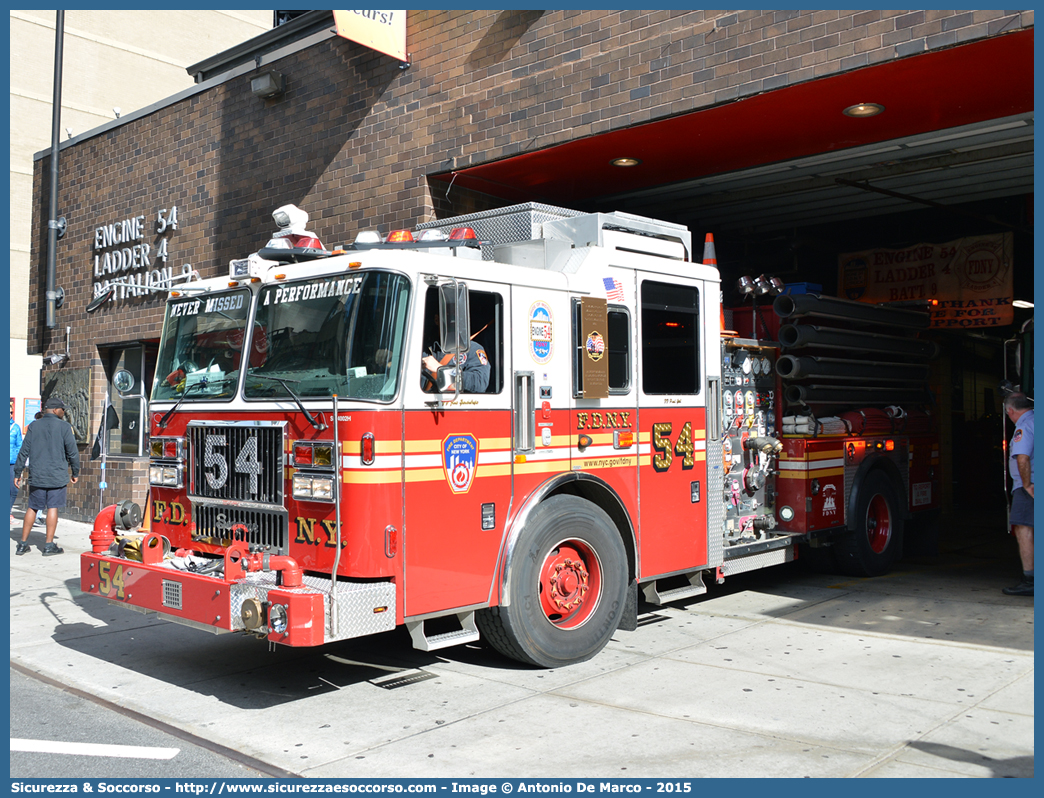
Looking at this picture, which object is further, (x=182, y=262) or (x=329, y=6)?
(x=182, y=262)

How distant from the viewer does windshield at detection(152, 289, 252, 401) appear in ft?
21.0

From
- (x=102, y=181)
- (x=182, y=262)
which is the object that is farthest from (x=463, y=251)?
(x=102, y=181)

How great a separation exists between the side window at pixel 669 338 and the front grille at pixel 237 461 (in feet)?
9.20

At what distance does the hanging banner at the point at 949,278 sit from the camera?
12.2 metres

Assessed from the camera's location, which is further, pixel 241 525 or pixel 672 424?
pixel 672 424

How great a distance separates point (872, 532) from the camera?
400 inches

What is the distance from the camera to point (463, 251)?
680cm

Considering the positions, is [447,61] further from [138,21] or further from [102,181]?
[138,21]

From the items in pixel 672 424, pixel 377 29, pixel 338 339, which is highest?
pixel 377 29

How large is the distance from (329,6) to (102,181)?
764cm

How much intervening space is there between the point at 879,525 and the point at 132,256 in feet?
37.0

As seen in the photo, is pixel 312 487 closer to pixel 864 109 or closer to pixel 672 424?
pixel 672 424

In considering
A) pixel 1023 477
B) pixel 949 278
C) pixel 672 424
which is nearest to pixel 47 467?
pixel 672 424

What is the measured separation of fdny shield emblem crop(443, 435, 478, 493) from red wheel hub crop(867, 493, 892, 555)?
578cm
